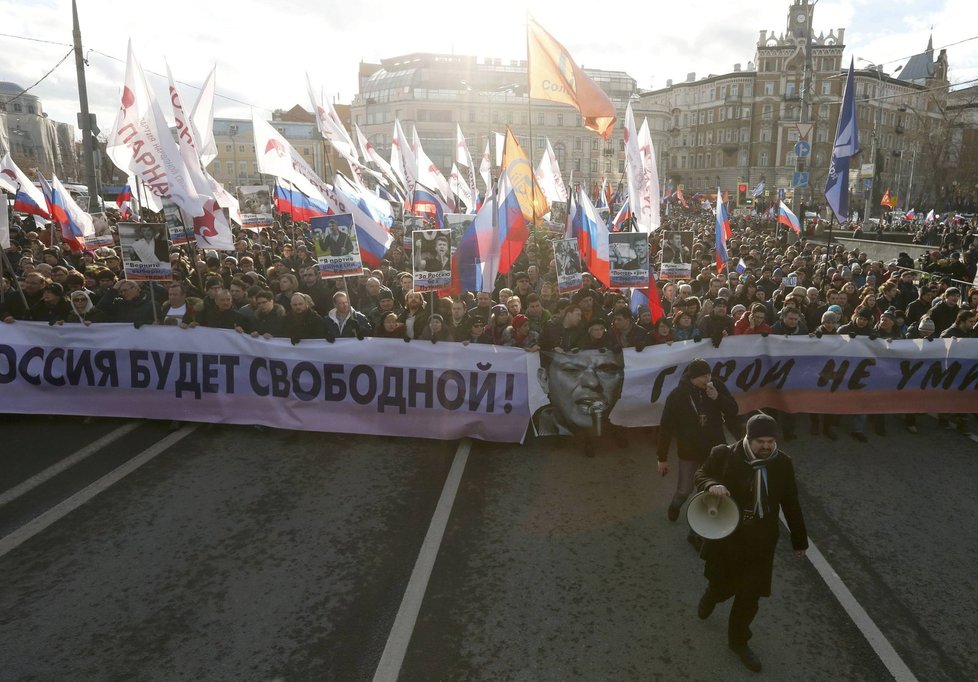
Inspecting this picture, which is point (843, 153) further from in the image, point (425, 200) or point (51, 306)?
point (51, 306)

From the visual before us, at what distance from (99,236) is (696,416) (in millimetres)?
15793

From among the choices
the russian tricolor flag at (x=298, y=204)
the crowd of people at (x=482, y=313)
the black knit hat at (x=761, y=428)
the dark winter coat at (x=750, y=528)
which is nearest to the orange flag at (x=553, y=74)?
the crowd of people at (x=482, y=313)

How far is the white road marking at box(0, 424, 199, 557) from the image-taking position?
5.11 m

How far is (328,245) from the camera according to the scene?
8.80 meters

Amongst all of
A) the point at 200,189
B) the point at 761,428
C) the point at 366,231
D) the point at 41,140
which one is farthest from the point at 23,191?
the point at 41,140

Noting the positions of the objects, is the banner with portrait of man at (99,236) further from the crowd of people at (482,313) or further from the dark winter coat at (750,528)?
the dark winter coat at (750,528)

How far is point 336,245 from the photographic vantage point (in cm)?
881

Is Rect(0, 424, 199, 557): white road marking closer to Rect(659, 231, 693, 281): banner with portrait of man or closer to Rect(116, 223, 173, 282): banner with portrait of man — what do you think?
Rect(116, 223, 173, 282): banner with portrait of man

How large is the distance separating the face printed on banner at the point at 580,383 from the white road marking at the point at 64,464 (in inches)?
191

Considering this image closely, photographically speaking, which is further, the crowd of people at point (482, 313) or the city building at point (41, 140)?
the city building at point (41, 140)

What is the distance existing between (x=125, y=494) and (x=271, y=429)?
75.7 inches

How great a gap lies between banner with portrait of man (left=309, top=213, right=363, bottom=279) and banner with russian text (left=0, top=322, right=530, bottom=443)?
1.62 metres

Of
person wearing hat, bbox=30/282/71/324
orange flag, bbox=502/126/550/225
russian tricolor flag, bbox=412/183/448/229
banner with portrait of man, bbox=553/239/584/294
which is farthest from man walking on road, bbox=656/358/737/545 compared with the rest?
russian tricolor flag, bbox=412/183/448/229

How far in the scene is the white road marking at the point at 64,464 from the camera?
5.88 meters
